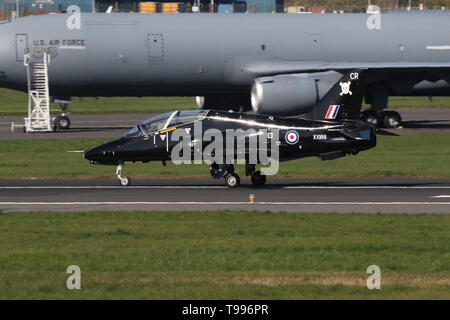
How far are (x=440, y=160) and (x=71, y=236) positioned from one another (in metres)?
20.5

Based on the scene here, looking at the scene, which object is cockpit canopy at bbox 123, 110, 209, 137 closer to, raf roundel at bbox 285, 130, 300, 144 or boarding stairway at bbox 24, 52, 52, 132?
raf roundel at bbox 285, 130, 300, 144

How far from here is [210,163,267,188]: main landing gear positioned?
101ft

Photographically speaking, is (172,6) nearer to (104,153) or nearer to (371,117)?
(371,117)

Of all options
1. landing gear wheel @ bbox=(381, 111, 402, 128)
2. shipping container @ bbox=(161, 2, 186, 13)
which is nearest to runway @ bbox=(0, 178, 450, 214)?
landing gear wheel @ bbox=(381, 111, 402, 128)

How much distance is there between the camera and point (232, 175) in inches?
1217

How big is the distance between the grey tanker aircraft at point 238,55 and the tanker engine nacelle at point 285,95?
0.16 ft

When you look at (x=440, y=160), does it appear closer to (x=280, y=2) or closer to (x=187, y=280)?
(x=187, y=280)

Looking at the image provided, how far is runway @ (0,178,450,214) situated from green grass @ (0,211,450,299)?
1.80 m

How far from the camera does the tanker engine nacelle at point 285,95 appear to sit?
1949 inches

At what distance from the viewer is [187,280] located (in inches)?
656

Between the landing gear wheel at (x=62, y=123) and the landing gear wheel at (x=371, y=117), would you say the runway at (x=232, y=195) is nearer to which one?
the landing gear wheel at (x=371, y=117)

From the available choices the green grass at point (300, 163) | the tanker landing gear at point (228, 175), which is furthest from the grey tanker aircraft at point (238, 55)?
the tanker landing gear at point (228, 175)

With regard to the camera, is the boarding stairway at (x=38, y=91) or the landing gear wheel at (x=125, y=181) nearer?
the landing gear wheel at (x=125, y=181)
